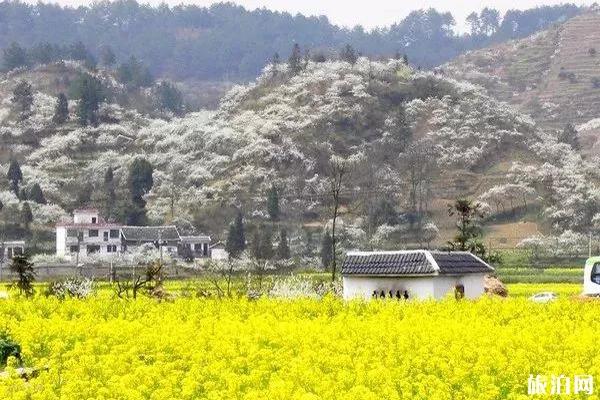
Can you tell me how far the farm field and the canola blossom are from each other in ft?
0.10

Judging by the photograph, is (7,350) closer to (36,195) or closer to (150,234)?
(150,234)

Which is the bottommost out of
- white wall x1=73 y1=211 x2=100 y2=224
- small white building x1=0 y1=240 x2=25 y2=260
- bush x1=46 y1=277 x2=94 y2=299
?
bush x1=46 y1=277 x2=94 y2=299

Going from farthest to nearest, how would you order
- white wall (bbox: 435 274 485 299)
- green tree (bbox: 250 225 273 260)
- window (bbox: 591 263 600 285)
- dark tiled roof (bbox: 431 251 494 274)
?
green tree (bbox: 250 225 273 260) < dark tiled roof (bbox: 431 251 494 274) < window (bbox: 591 263 600 285) < white wall (bbox: 435 274 485 299)

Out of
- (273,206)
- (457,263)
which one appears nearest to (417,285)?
(457,263)

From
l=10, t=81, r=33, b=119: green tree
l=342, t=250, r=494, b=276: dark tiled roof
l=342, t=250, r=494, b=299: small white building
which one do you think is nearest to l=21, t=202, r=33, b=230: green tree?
l=10, t=81, r=33, b=119: green tree

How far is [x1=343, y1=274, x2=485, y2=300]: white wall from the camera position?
34594 mm

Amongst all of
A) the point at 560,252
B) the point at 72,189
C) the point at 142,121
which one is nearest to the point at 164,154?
the point at 72,189

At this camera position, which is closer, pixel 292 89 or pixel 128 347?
pixel 128 347

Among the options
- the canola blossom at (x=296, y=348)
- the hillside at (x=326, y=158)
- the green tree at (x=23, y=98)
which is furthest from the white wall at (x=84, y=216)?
the canola blossom at (x=296, y=348)

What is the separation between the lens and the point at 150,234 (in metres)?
107

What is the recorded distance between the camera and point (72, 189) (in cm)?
13400

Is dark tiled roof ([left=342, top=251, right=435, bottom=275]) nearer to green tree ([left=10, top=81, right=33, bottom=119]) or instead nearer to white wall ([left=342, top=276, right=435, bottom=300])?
white wall ([left=342, top=276, right=435, bottom=300])

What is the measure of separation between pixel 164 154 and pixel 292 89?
25.4 meters

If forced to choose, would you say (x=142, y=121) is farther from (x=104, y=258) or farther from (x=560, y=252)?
(x=560, y=252)
